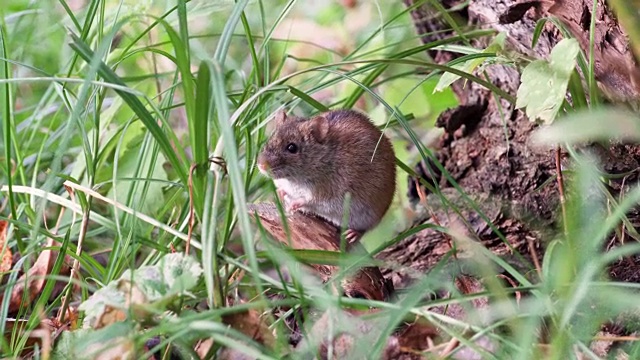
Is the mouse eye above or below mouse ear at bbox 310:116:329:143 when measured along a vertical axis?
below

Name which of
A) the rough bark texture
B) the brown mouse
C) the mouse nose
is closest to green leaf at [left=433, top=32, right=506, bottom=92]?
the rough bark texture

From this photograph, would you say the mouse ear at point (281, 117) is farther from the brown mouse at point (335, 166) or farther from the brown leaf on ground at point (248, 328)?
the brown leaf on ground at point (248, 328)

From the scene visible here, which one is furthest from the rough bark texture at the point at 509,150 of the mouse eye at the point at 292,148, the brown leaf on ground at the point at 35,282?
the brown leaf on ground at the point at 35,282

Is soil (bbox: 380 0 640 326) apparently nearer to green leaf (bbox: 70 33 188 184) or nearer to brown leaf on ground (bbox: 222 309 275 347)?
brown leaf on ground (bbox: 222 309 275 347)

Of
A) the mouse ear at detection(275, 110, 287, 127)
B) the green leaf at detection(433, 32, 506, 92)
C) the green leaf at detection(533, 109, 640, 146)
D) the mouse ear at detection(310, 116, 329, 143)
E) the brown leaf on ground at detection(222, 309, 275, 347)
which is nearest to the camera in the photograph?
the green leaf at detection(533, 109, 640, 146)

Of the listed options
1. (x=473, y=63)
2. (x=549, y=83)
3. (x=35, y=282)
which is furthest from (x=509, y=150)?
(x=35, y=282)

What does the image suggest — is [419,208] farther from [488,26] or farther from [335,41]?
[335,41]

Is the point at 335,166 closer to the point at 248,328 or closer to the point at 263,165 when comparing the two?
A: the point at 263,165

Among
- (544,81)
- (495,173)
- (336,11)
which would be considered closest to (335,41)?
(336,11)
